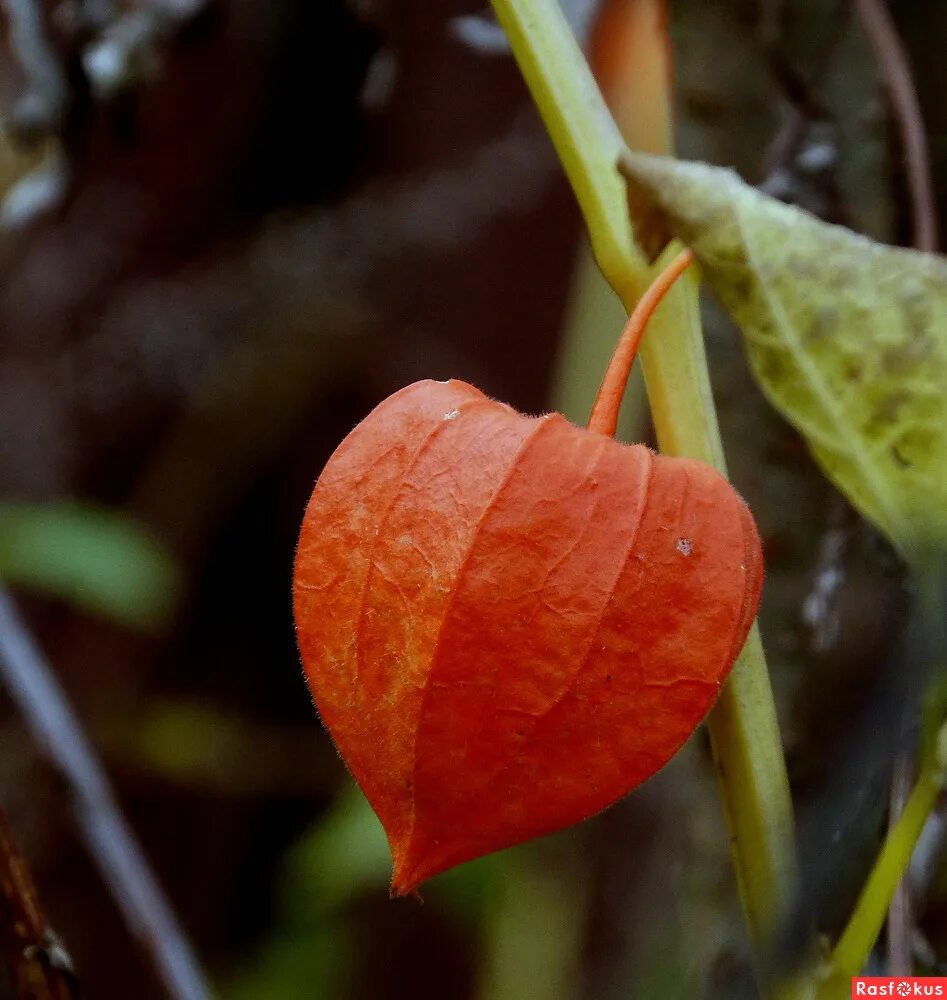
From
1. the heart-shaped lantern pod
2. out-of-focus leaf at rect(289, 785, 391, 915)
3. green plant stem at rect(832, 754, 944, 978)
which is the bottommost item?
out-of-focus leaf at rect(289, 785, 391, 915)

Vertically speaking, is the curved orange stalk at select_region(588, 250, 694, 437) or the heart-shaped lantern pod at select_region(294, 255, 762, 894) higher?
the curved orange stalk at select_region(588, 250, 694, 437)

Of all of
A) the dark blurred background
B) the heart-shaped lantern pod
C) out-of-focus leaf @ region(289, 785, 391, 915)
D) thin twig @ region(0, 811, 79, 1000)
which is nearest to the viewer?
the heart-shaped lantern pod

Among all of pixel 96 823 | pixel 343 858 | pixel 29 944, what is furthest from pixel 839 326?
pixel 343 858

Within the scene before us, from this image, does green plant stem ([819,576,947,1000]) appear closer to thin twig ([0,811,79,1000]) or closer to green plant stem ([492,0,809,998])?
green plant stem ([492,0,809,998])

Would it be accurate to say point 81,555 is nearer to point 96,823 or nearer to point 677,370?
point 96,823

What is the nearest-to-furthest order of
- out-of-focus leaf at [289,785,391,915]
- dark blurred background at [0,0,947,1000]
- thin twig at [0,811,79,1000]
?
thin twig at [0,811,79,1000], out-of-focus leaf at [289,785,391,915], dark blurred background at [0,0,947,1000]

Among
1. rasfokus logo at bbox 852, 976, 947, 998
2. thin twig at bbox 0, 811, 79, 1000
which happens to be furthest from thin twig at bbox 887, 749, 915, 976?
thin twig at bbox 0, 811, 79, 1000
